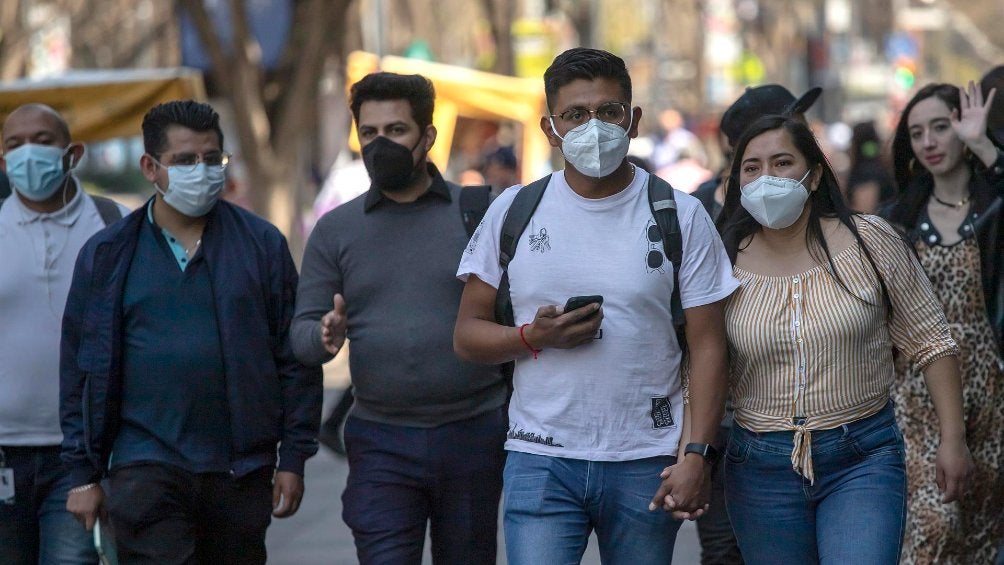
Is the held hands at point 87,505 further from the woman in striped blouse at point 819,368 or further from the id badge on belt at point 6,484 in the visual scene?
the woman in striped blouse at point 819,368

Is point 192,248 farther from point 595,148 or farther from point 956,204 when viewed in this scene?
point 956,204

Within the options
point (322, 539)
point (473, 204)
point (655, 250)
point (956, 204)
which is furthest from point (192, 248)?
point (322, 539)

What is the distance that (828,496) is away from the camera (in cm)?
435

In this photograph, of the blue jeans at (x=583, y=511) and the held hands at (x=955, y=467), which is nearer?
the blue jeans at (x=583, y=511)

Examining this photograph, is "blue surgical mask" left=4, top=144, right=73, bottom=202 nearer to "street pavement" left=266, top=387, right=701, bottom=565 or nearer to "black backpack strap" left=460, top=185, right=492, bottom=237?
"black backpack strap" left=460, top=185, right=492, bottom=237

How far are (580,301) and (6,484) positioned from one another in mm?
2363

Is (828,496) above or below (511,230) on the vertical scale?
below

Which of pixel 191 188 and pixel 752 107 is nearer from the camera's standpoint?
pixel 191 188

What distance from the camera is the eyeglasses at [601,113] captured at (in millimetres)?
4184

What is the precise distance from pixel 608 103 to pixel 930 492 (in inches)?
93.5

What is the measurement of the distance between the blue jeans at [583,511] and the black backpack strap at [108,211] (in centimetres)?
217

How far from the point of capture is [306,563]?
8.00 meters

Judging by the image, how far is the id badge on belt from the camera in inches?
209

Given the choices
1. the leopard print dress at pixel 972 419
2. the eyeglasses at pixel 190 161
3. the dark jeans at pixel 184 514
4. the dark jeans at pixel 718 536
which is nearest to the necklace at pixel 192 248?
the eyeglasses at pixel 190 161
